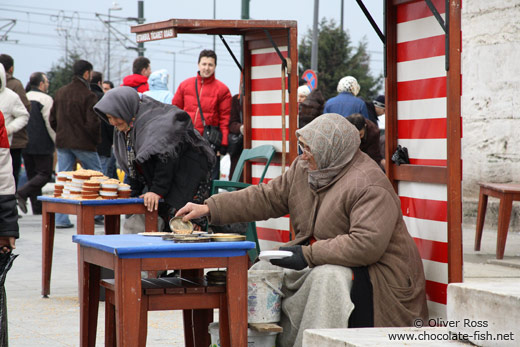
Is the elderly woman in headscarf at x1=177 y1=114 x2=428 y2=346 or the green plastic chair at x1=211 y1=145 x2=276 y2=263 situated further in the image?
the green plastic chair at x1=211 y1=145 x2=276 y2=263

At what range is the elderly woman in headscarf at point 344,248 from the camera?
4.35 m

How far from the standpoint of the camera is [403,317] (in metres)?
4.47

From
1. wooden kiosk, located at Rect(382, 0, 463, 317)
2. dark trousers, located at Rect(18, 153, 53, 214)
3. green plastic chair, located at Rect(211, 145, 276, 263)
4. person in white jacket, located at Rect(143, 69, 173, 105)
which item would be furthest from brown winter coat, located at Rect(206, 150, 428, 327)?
dark trousers, located at Rect(18, 153, 53, 214)

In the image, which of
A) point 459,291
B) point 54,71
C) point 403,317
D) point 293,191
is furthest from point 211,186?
point 54,71

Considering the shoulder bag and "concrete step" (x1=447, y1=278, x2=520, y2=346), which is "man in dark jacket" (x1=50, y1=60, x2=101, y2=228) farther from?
"concrete step" (x1=447, y1=278, x2=520, y2=346)

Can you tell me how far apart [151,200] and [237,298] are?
2455mm

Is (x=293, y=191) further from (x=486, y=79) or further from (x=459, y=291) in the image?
(x=486, y=79)

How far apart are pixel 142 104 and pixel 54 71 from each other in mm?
36422

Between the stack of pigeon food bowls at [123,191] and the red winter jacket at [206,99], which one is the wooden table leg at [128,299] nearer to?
the stack of pigeon food bowls at [123,191]

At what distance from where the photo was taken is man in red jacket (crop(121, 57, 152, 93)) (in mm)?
10352

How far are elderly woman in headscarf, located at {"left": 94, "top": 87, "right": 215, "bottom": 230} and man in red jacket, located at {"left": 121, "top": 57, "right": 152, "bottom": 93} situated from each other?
3868 mm

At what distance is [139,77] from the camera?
1036 cm

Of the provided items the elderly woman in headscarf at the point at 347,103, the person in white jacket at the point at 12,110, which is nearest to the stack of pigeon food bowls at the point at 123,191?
the elderly woman in headscarf at the point at 347,103

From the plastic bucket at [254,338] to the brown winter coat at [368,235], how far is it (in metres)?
0.41
